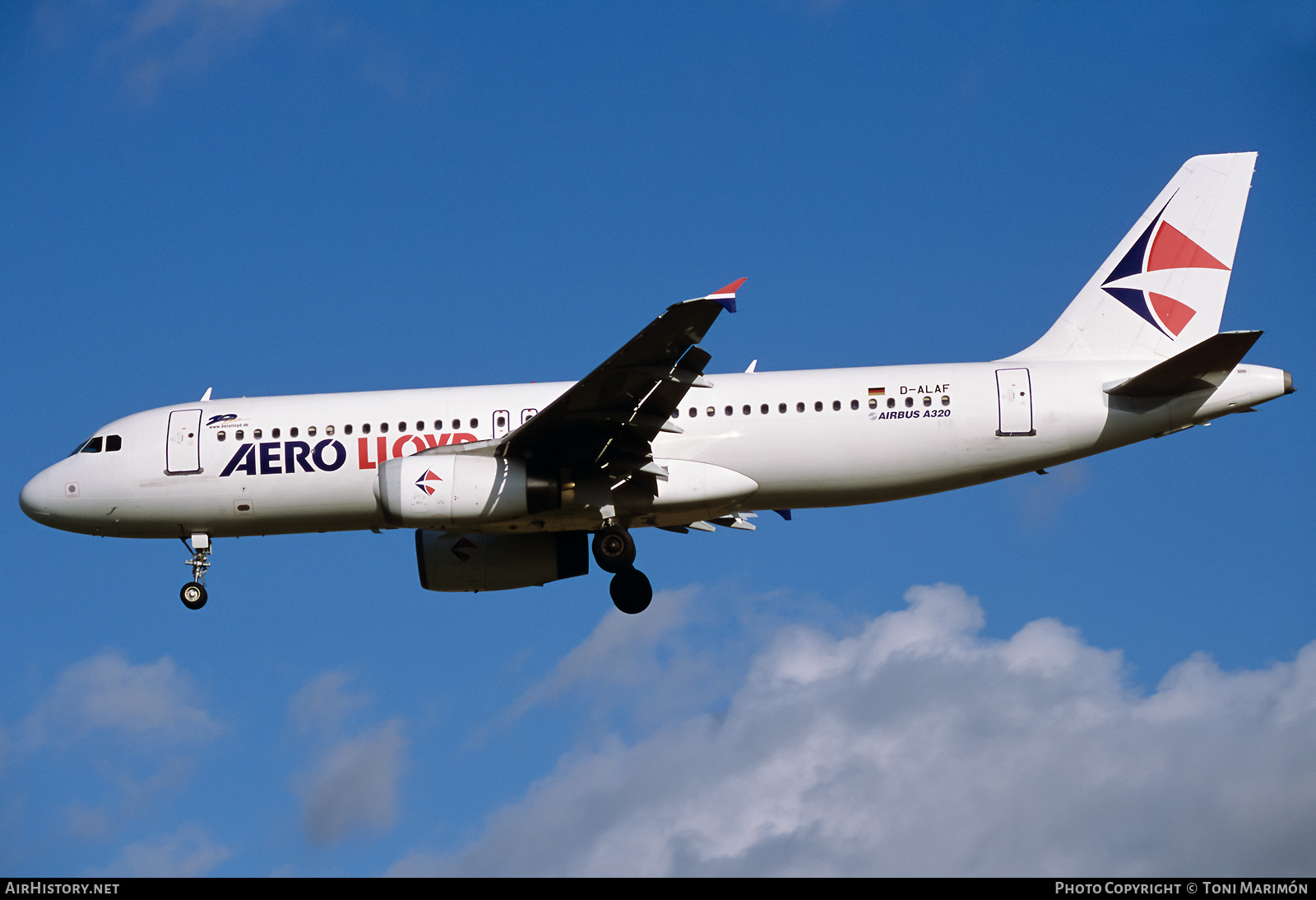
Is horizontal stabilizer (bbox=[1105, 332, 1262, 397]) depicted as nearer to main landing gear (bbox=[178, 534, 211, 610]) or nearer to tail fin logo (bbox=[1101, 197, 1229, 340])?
tail fin logo (bbox=[1101, 197, 1229, 340])

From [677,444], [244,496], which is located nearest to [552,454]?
[677,444]

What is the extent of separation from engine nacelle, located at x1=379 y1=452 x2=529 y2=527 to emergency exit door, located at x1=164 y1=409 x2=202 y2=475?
4110 millimetres

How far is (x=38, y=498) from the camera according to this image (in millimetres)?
24859

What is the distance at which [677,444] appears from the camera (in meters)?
23.1

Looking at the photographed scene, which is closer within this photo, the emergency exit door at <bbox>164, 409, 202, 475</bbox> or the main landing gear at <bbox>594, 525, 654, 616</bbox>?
the main landing gear at <bbox>594, 525, 654, 616</bbox>

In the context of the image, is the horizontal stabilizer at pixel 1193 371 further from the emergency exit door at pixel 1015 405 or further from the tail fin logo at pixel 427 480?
the tail fin logo at pixel 427 480

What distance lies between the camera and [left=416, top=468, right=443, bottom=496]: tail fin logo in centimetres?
2175

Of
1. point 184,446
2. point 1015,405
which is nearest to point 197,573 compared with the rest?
point 184,446

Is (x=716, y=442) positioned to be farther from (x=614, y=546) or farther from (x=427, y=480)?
(x=427, y=480)

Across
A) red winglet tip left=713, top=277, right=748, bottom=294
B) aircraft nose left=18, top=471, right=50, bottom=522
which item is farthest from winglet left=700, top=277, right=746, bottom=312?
aircraft nose left=18, top=471, right=50, bottom=522

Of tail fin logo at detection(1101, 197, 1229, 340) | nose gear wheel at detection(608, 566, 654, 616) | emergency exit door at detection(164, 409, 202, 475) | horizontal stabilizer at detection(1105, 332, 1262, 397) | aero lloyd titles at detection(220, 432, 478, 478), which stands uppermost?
tail fin logo at detection(1101, 197, 1229, 340)

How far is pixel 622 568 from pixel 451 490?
12.4 feet
